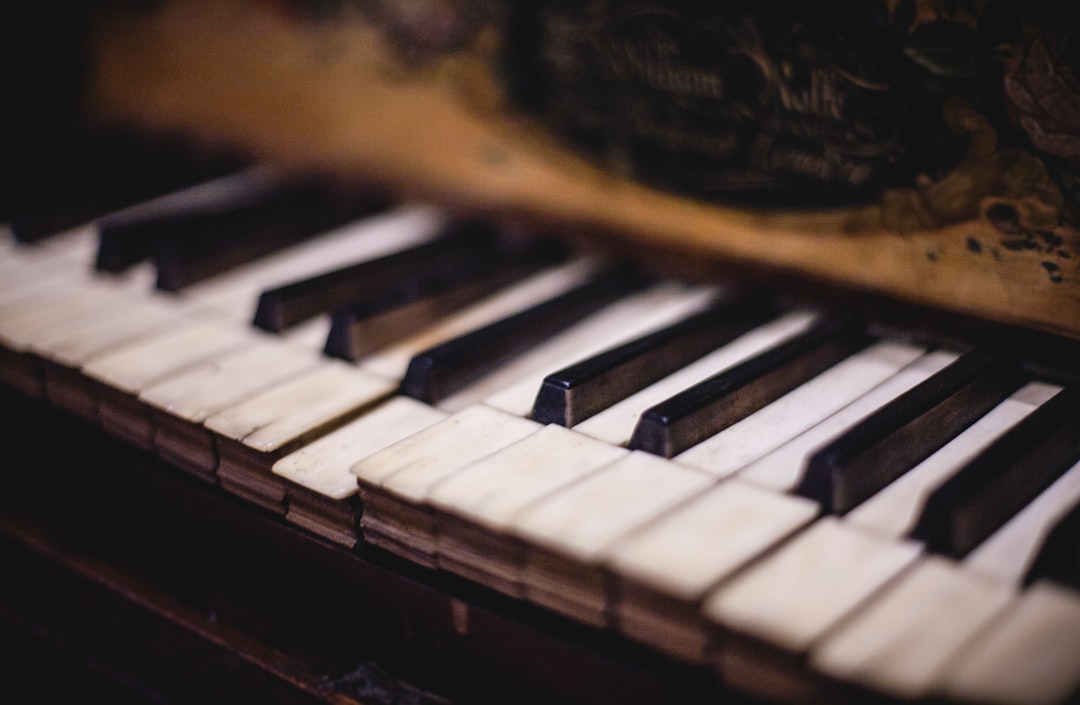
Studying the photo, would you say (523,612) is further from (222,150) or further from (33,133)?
(33,133)

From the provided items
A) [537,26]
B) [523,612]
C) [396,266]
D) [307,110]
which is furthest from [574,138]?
[523,612]

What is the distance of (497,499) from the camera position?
1.02 meters

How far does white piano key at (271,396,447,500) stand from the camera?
45.4 inches

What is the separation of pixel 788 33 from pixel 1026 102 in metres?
0.32

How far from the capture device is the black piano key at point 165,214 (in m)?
1.80

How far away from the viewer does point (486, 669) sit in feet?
3.78

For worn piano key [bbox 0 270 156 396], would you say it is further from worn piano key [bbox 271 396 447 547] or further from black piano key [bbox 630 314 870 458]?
black piano key [bbox 630 314 870 458]

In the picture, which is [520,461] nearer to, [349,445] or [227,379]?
[349,445]

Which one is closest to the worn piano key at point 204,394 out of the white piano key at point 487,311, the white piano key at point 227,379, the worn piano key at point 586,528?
the white piano key at point 227,379

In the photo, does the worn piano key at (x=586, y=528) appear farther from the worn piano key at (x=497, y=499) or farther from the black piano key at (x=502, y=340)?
the black piano key at (x=502, y=340)

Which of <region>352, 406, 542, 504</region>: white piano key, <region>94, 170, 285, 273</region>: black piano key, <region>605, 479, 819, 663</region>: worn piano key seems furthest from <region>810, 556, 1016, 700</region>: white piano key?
<region>94, 170, 285, 273</region>: black piano key

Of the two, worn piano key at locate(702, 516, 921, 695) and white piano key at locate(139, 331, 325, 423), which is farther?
white piano key at locate(139, 331, 325, 423)

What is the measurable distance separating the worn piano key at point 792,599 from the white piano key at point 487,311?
0.67 metres

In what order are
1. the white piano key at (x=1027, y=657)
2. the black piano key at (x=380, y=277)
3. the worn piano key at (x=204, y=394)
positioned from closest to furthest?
1. the white piano key at (x=1027, y=657)
2. the worn piano key at (x=204, y=394)
3. the black piano key at (x=380, y=277)
